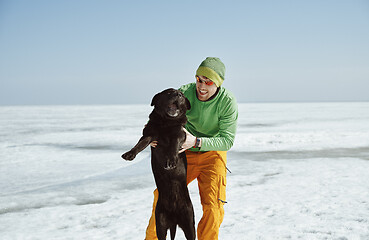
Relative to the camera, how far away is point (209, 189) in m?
2.96

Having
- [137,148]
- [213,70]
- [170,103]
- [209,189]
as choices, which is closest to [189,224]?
[209,189]

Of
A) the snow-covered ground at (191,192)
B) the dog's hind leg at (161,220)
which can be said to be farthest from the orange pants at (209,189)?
the snow-covered ground at (191,192)

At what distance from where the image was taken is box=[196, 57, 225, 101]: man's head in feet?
9.05

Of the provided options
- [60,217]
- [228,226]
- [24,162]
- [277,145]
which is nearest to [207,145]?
[228,226]

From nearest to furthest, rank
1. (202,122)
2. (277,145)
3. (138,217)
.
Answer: (202,122) < (138,217) < (277,145)

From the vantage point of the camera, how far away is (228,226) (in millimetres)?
4387

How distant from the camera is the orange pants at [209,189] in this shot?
2.86 m

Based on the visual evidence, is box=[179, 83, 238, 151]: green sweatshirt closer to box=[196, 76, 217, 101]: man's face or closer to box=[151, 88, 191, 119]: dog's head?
box=[196, 76, 217, 101]: man's face

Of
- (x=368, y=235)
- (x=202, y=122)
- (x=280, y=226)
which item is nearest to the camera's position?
(x=202, y=122)

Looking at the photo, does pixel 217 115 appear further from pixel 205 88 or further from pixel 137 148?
pixel 137 148

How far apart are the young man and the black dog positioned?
35 cm

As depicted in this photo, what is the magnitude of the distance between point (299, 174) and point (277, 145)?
449 centimetres

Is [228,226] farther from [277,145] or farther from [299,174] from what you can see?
[277,145]

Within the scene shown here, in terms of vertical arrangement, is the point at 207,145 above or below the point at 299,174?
above
